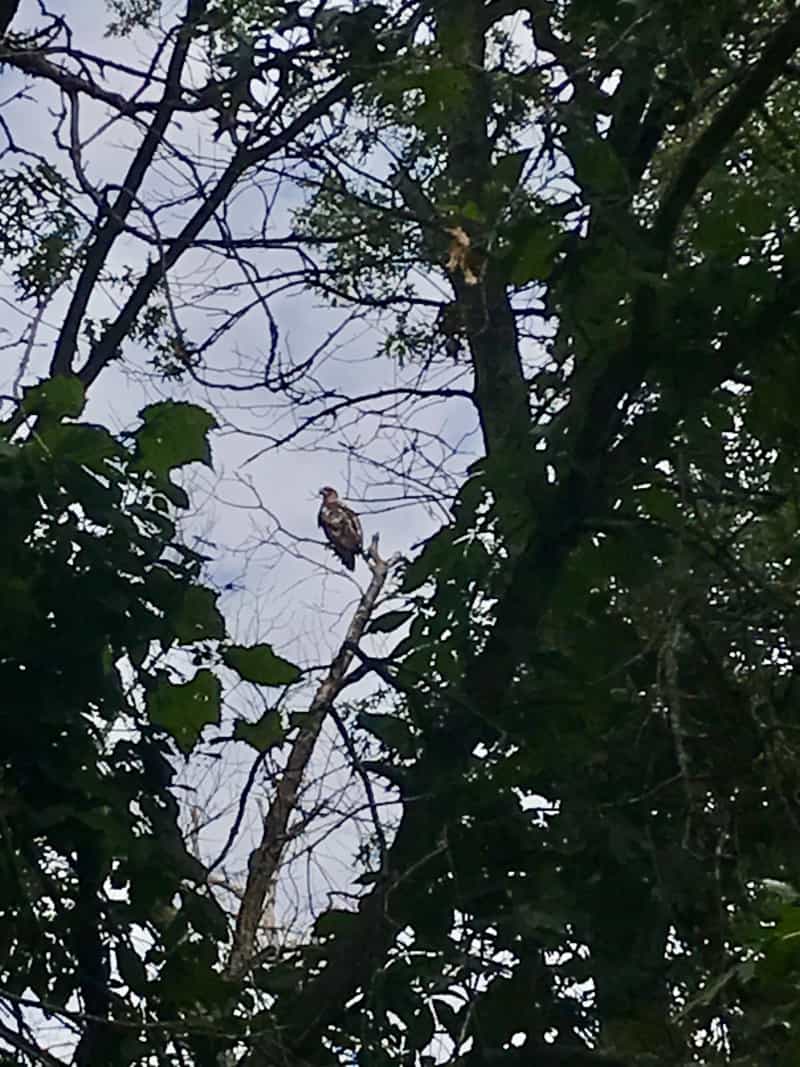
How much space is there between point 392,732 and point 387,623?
0.19 m

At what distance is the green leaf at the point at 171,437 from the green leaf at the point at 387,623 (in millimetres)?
414

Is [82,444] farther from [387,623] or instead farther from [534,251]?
[534,251]

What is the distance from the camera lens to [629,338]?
9.64 feet

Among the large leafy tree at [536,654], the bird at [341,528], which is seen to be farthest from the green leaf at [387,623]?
the bird at [341,528]

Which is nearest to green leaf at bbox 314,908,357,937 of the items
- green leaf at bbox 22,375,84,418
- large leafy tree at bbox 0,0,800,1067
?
large leafy tree at bbox 0,0,800,1067

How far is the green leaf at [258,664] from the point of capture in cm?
311

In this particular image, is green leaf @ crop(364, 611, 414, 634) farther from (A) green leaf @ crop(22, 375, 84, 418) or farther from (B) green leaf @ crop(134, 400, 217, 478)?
(A) green leaf @ crop(22, 375, 84, 418)

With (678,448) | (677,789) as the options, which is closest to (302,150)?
(678,448)

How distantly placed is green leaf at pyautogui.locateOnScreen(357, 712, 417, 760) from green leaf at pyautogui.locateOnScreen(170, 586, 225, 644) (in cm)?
33

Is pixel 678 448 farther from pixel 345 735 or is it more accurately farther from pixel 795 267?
pixel 345 735

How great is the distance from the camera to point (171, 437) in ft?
10.2

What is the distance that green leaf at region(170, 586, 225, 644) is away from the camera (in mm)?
3070

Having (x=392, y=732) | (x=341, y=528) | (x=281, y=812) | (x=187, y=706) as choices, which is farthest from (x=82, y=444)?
(x=341, y=528)

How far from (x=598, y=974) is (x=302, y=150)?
82.6 inches
